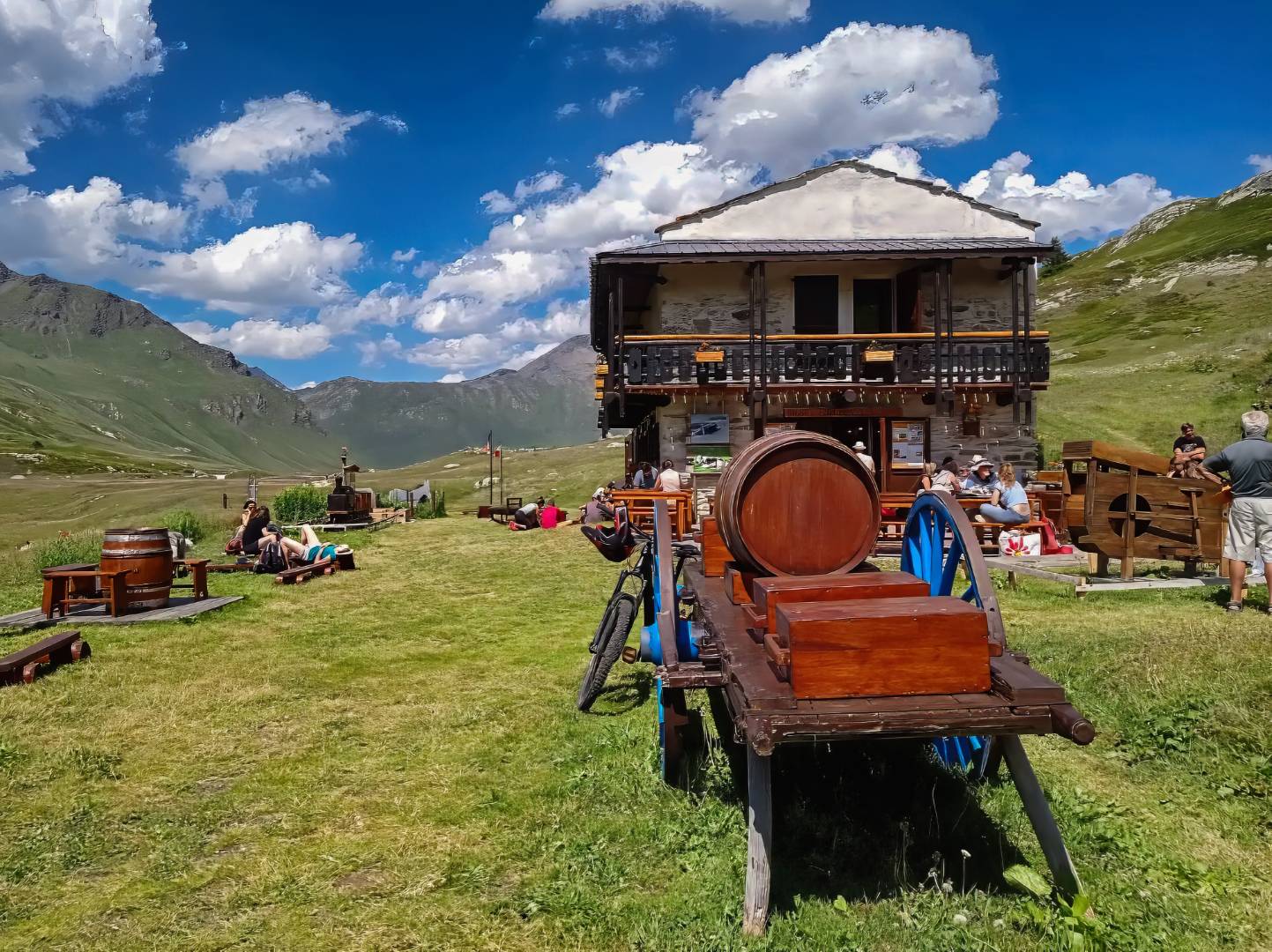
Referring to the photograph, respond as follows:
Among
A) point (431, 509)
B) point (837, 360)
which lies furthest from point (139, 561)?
point (431, 509)

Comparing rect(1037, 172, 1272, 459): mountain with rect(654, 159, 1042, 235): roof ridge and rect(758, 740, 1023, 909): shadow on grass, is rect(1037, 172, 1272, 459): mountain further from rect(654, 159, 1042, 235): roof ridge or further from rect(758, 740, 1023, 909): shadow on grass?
rect(758, 740, 1023, 909): shadow on grass

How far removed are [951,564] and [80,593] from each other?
10.5 metres

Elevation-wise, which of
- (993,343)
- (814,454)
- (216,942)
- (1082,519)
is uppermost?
(993,343)

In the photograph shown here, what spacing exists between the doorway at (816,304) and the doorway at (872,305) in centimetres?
62

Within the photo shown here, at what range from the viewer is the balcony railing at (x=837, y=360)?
1941 cm

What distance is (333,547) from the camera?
1458cm

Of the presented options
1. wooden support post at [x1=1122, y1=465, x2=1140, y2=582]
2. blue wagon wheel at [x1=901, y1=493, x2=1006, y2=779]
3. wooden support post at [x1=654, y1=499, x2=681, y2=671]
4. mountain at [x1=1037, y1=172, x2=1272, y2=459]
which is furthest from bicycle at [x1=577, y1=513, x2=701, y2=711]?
mountain at [x1=1037, y1=172, x2=1272, y2=459]

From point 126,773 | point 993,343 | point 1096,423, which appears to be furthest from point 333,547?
point 1096,423

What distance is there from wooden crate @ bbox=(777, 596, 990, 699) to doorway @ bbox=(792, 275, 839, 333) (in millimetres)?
18861

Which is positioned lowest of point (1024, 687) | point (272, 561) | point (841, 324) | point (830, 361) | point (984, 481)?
point (272, 561)

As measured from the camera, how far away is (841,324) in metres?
21.2

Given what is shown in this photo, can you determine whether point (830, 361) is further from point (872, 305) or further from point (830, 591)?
point (830, 591)

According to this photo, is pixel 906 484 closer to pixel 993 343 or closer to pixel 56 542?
pixel 993 343

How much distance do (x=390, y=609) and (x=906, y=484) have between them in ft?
45.7
